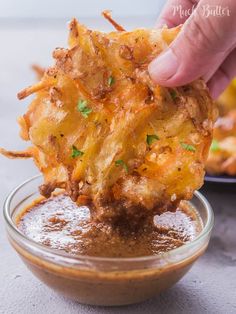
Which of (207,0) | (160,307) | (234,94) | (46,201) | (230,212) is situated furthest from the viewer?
(234,94)

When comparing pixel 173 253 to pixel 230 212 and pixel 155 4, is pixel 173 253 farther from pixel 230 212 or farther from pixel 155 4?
pixel 155 4

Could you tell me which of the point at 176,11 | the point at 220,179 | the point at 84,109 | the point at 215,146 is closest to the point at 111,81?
the point at 84,109

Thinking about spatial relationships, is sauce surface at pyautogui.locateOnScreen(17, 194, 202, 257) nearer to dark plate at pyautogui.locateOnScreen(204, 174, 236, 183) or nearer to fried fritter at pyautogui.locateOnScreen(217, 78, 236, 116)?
dark plate at pyautogui.locateOnScreen(204, 174, 236, 183)

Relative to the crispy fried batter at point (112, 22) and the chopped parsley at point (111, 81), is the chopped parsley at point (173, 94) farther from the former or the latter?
A: the crispy fried batter at point (112, 22)

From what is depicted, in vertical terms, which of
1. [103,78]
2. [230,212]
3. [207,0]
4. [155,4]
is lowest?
[155,4]

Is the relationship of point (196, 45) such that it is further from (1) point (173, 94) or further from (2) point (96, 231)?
(2) point (96, 231)

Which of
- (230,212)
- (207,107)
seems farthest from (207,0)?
(230,212)

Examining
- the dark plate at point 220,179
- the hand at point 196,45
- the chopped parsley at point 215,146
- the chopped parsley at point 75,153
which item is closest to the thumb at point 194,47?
the hand at point 196,45
